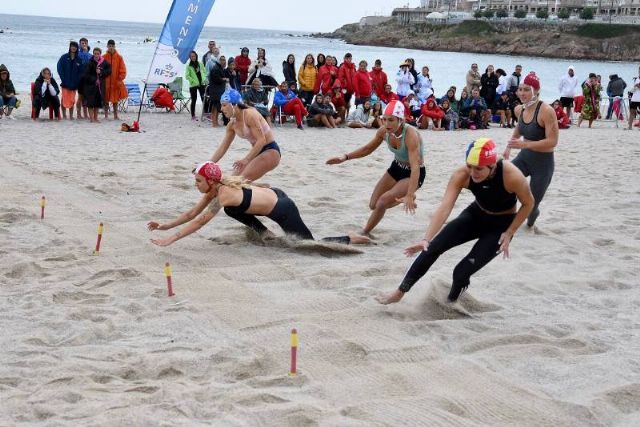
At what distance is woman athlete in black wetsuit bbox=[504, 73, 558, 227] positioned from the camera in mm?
7727

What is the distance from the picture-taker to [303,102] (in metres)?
18.3

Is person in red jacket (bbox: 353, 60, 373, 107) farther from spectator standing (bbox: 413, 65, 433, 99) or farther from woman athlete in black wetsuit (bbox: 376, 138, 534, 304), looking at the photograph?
woman athlete in black wetsuit (bbox: 376, 138, 534, 304)

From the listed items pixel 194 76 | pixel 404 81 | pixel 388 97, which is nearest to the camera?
pixel 194 76

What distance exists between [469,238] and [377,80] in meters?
13.4

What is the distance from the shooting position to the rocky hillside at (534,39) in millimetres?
83688

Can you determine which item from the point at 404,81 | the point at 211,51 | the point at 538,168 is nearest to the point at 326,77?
the point at 404,81

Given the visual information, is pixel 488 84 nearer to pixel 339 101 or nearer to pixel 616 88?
pixel 339 101

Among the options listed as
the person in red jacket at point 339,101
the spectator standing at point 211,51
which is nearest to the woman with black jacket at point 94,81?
the spectator standing at point 211,51

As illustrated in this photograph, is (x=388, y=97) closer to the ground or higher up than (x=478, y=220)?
higher up

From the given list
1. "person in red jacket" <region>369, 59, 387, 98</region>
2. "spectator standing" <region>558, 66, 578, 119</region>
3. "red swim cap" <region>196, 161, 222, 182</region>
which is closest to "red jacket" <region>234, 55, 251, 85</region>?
"person in red jacket" <region>369, 59, 387, 98</region>

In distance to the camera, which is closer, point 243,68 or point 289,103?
point 289,103

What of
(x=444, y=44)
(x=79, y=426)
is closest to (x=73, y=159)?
(x=79, y=426)

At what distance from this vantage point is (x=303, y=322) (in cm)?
559

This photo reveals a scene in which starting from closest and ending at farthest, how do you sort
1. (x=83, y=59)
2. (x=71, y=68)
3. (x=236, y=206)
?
(x=236, y=206), (x=71, y=68), (x=83, y=59)
